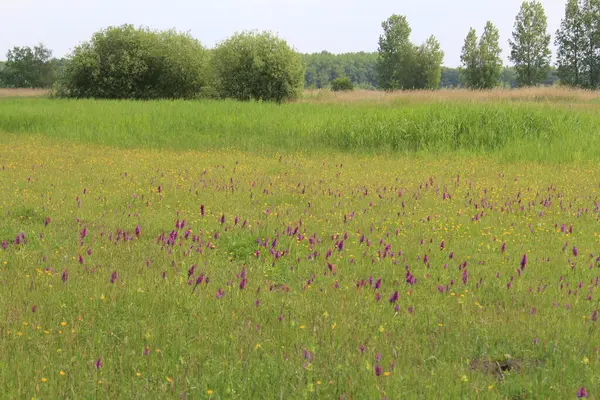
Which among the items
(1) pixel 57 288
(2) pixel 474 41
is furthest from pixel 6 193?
(2) pixel 474 41

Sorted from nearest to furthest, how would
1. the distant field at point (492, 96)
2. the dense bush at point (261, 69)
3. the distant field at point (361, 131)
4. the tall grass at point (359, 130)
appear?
1. the distant field at point (361, 131)
2. the tall grass at point (359, 130)
3. the distant field at point (492, 96)
4. the dense bush at point (261, 69)

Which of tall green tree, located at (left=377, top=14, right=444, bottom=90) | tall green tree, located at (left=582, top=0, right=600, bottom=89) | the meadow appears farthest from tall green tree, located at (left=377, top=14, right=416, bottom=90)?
the meadow

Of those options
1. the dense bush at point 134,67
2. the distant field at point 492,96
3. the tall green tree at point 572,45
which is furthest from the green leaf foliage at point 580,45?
the dense bush at point 134,67

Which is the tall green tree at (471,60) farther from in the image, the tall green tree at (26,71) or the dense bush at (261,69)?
the tall green tree at (26,71)

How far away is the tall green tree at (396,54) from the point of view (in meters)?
72.3

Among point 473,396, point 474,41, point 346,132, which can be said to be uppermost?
point 474,41

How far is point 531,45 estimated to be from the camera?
62094 mm

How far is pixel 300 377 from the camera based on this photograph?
3.32 m

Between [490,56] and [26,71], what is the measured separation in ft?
250

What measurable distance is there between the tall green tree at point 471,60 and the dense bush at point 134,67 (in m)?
37.5

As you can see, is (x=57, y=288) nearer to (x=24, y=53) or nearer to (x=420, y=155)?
(x=420, y=155)

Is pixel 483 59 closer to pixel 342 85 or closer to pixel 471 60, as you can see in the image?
pixel 471 60

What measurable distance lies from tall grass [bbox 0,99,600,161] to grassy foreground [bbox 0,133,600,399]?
18.6 feet

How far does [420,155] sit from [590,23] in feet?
185
